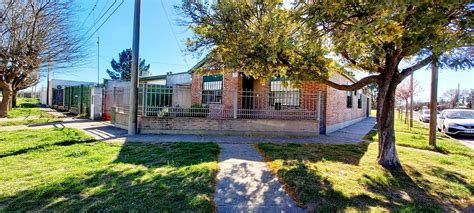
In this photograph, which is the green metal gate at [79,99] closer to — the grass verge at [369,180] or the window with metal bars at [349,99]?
the grass verge at [369,180]

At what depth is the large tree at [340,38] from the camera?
12.2 feet

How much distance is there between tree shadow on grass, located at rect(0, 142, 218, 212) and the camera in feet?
11.1

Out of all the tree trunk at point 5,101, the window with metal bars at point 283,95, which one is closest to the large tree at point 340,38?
the window with metal bars at point 283,95

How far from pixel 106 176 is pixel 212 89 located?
9625 millimetres

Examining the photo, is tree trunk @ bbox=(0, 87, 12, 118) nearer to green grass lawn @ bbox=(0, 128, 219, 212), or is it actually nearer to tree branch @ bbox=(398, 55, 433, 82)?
green grass lawn @ bbox=(0, 128, 219, 212)

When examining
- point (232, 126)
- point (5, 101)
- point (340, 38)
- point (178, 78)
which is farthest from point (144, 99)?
point (5, 101)

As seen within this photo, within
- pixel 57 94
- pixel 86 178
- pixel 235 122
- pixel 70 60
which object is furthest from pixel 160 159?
pixel 57 94

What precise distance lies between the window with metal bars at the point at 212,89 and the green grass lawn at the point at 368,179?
20.6ft

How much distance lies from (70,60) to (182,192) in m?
16.3

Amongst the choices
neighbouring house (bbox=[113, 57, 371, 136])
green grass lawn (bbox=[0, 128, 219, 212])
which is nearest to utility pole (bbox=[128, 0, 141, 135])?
neighbouring house (bbox=[113, 57, 371, 136])

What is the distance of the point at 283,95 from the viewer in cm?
1140

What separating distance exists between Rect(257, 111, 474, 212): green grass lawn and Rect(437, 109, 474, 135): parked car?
6624 millimetres

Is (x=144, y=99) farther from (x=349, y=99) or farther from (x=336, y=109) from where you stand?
(x=349, y=99)

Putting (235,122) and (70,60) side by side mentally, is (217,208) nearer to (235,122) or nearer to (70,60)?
(235,122)
